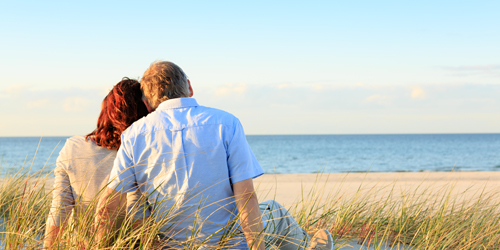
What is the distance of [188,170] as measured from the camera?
5.85 ft

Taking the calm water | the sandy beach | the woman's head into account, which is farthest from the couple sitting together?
the sandy beach

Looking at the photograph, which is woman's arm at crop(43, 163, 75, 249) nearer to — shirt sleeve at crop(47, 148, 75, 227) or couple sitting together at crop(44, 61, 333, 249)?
shirt sleeve at crop(47, 148, 75, 227)

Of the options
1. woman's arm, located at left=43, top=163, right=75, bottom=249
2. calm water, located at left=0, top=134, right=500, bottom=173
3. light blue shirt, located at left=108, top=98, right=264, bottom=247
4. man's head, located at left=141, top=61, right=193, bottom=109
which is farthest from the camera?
calm water, located at left=0, top=134, right=500, bottom=173

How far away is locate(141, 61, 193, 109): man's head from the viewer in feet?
6.19

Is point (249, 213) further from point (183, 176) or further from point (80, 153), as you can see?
point (80, 153)

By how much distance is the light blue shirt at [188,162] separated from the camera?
177 centimetres

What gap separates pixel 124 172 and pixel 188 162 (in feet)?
1.10

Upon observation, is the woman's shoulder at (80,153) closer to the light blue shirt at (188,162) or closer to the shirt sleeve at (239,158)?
the light blue shirt at (188,162)

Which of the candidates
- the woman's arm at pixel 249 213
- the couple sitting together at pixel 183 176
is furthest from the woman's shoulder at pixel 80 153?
the woman's arm at pixel 249 213

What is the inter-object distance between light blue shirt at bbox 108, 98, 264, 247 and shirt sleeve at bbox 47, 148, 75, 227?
1.98 feet

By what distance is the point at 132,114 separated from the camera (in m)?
2.26

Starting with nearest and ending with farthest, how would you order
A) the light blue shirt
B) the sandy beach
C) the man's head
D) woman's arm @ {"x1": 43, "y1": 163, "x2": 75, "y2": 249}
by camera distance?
the light blue shirt → the man's head → woman's arm @ {"x1": 43, "y1": 163, "x2": 75, "y2": 249} → the sandy beach

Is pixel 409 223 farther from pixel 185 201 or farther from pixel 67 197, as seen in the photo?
pixel 67 197

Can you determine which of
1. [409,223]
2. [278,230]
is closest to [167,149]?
[278,230]
